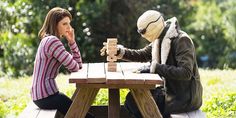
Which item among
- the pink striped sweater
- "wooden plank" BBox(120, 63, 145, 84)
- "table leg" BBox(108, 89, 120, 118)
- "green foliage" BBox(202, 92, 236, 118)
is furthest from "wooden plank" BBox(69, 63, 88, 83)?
"green foliage" BBox(202, 92, 236, 118)

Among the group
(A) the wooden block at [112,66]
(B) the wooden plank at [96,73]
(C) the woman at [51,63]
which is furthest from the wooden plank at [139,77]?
(C) the woman at [51,63]

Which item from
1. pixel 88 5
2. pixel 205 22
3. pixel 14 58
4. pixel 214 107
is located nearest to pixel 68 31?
pixel 214 107

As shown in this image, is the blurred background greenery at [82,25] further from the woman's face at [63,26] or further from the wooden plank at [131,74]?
the woman's face at [63,26]

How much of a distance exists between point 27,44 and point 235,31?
8168 millimetres

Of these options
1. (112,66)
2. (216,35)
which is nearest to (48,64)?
(112,66)

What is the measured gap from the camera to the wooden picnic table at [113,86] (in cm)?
482

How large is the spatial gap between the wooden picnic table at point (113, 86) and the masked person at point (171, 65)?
0.21 m

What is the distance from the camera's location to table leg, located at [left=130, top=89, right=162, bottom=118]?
5.13 meters

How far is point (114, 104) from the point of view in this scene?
5691 mm

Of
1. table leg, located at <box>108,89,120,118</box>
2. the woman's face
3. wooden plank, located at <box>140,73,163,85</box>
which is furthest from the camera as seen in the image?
table leg, located at <box>108,89,120,118</box>

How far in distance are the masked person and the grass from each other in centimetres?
124

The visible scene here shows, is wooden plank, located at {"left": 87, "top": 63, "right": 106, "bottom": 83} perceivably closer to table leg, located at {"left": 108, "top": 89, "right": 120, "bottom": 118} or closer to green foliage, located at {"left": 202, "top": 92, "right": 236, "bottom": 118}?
table leg, located at {"left": 108, "top": 89, "right": 120, "bottom": 118}

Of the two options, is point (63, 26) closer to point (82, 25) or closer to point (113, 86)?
point (113, 86)

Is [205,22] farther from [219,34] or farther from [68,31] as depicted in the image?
[68,31]
